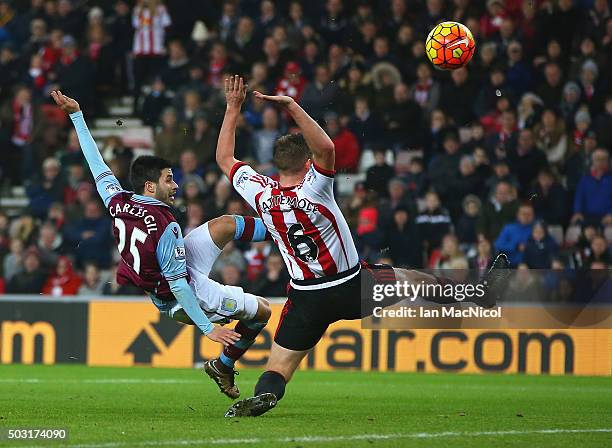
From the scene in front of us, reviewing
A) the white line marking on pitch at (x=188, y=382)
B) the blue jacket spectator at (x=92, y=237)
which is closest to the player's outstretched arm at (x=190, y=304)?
the white line marking on pitch at (x=188, y=382)

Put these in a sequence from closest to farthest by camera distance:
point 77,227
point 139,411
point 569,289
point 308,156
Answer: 1. point 308,156
2. point 139,411
3. point 569,289
4. point 77,227

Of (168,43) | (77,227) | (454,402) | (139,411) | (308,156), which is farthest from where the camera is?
(168,43)

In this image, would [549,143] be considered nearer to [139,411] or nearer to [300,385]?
[300,385]

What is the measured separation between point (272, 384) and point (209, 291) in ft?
3.61

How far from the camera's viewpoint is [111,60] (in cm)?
2023

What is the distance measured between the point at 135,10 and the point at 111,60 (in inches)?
36.2

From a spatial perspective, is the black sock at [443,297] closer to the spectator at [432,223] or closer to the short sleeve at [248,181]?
the spectator at [432,223]

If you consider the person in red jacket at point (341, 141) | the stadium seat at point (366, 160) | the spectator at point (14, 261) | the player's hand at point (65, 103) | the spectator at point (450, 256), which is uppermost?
the player's hand at point (65, 103)

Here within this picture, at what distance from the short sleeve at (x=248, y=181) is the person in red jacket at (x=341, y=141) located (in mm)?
8209

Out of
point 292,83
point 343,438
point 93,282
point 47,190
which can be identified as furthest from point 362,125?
point 343,438

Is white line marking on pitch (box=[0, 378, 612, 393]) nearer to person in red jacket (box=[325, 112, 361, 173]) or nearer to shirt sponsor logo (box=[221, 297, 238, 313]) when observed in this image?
shirt sponsor logo (box=[221, 297, 238, 313])

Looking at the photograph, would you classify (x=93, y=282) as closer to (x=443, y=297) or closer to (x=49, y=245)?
(x=49, y=245)

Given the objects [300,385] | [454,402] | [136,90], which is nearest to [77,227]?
[136,90]

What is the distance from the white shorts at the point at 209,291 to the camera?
30.1 ft
